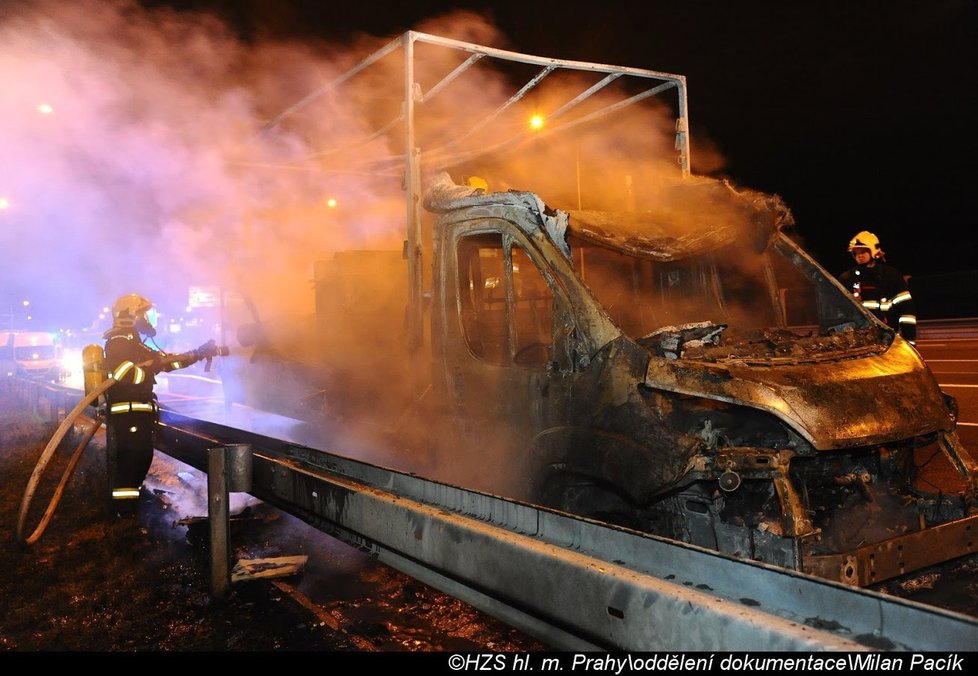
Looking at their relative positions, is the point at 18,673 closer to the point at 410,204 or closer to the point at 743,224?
the point at 410,204

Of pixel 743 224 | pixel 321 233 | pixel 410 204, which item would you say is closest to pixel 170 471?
pixel 321 233

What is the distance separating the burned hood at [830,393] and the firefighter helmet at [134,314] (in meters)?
5.00

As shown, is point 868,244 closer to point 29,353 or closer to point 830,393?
point 830,393

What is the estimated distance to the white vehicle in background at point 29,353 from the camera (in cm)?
2147

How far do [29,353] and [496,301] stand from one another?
80.3ft

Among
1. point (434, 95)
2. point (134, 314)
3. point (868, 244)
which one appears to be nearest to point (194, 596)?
point (134, 314)

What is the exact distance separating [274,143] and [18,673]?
7333mm

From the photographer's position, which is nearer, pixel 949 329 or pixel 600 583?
pixel 600 583

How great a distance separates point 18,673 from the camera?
280 centimetres

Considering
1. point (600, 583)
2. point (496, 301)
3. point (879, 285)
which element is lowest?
point (600, 583)

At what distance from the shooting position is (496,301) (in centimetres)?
426

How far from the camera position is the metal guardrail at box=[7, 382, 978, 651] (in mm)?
1254

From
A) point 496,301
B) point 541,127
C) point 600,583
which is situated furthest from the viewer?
point 541,127

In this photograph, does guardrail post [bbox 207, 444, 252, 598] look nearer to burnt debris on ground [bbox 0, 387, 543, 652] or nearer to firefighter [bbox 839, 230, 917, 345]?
burnt debris on ground [bbox 0, 387, 543, 652]
